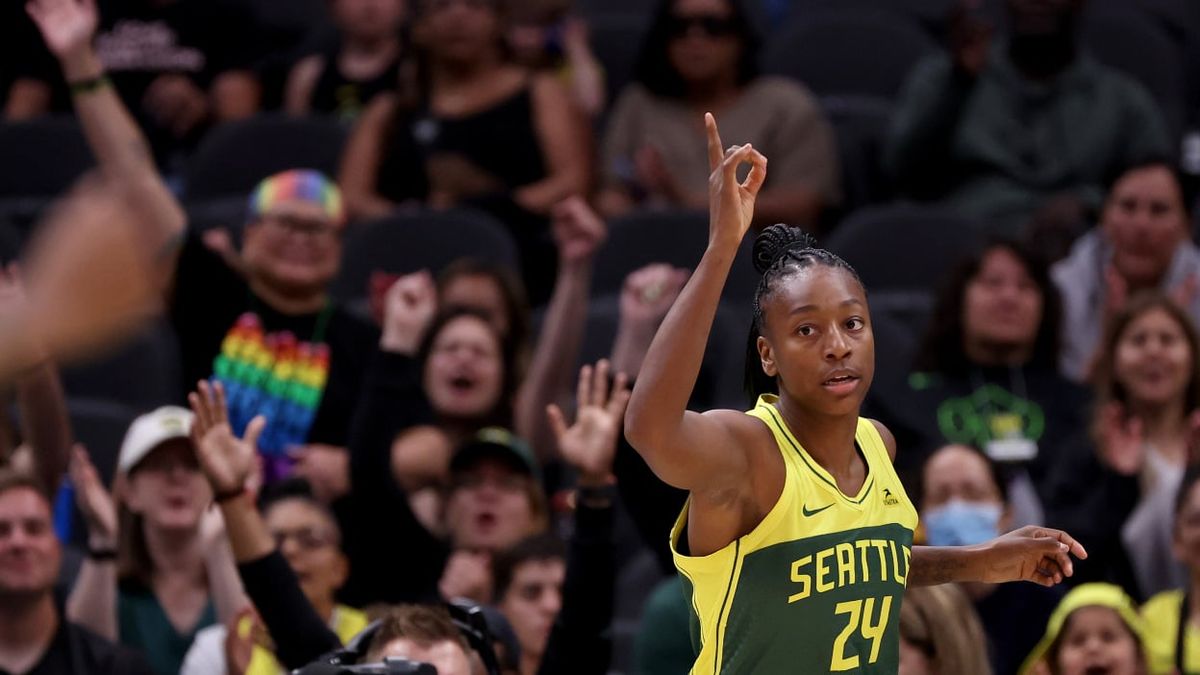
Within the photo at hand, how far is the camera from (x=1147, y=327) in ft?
21.1

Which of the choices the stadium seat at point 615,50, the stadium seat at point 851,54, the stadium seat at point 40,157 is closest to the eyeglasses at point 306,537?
the stadium seat at point 40,157

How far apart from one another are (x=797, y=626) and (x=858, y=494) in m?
0.27

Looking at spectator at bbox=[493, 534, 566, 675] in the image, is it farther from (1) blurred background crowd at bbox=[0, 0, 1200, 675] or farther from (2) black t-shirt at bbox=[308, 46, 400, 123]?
(2) black t-shirt at bbox=[308, 46, 400, 123]

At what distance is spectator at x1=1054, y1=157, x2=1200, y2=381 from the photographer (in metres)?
7.22

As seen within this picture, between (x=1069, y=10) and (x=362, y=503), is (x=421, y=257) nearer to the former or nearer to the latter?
(x=362, y=503)

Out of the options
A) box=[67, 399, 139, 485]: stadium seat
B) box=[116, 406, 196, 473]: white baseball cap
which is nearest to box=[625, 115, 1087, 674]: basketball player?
box=[116, 406, 196, 473]: white baseball cap

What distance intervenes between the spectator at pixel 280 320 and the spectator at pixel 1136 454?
2.34m

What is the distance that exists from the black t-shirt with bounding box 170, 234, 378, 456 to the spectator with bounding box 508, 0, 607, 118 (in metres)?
2.32

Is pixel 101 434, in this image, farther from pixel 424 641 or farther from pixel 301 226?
pixel 424 641

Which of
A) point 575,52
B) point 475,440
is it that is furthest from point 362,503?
point 575,52

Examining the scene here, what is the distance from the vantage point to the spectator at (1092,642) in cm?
518

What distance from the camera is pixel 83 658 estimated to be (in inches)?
211

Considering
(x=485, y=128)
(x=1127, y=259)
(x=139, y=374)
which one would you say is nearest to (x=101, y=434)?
(x=139, y=374)

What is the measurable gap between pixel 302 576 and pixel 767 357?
244cm
